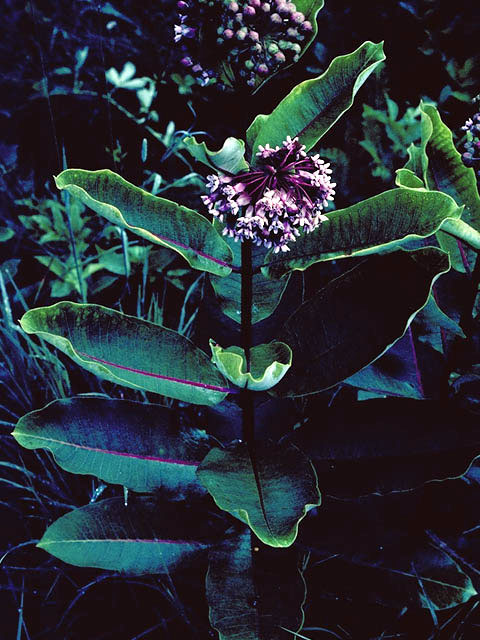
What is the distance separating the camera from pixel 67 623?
135cm

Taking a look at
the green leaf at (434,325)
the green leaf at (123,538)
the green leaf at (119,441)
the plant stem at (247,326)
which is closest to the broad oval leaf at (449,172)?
the green leaf at (434,325)

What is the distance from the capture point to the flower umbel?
A: 835 millimetres

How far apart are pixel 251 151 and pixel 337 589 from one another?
0.83m

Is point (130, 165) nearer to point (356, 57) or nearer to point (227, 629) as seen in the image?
point (356, 57)

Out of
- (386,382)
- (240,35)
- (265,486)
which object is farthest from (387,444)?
(240,35)

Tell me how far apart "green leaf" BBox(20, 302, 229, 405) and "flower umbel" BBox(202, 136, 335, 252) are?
0.28 metres

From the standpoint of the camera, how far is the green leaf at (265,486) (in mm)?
900

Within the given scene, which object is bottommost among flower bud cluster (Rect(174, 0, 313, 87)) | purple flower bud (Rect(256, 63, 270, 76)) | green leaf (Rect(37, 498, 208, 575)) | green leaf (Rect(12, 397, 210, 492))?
green leaf (Rect(37, 498, 208, 575))

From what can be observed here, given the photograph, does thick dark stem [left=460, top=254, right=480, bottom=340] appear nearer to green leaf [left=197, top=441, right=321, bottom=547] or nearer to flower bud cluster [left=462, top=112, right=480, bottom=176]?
flower bud cluster [left=462, top=112, right=480, bottom=176]

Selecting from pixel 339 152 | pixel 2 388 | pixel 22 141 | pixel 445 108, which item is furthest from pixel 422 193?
pixel 22 141

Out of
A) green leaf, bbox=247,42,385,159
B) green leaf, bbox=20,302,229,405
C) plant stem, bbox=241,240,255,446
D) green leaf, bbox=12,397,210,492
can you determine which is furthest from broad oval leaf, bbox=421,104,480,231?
green leaf, bbox=12,397,210,492

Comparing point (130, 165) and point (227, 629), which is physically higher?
point (130, 165)

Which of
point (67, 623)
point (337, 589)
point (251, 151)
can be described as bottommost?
point (67, 623)

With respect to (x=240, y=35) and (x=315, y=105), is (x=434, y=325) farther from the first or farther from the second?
(x=240, y=35)
